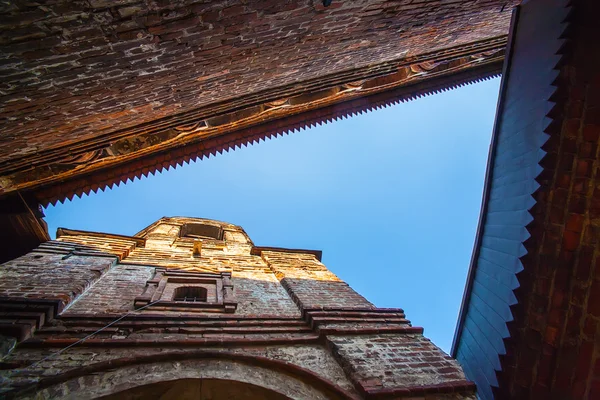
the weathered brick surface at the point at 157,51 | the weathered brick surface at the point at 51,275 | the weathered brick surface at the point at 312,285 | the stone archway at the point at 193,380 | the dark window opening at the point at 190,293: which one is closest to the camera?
the weathered brick surface at the point at 157,51

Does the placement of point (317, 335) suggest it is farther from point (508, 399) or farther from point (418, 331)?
point (508, 399)

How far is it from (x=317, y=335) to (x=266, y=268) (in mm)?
3667

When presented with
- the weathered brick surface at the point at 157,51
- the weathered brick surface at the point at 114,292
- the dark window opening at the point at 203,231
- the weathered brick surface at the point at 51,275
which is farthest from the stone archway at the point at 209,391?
the dark window opening at the point at 203,231

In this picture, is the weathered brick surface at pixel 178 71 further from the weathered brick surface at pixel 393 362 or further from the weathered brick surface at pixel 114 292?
the weathered brick surface at pixel 393 362

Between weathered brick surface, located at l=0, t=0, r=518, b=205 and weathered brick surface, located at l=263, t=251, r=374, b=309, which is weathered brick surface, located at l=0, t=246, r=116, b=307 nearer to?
weathered brick surface, located at l=0, t=0, r=518, b=205

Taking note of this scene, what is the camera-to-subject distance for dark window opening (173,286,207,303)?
5544 millimetres

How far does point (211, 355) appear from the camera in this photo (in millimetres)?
3232

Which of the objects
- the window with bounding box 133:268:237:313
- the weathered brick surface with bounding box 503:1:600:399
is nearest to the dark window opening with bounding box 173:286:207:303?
the window with bounding box 133:268:237:313

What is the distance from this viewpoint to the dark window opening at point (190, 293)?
554cm

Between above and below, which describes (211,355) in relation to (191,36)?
below

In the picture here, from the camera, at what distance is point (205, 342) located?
11.0 feet

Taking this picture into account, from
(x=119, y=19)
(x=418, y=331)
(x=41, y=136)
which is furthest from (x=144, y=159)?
(x=418, y=331)

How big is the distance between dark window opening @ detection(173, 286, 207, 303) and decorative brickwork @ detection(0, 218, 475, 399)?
0.27 ft

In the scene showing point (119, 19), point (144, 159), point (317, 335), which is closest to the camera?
point (119, 19)
